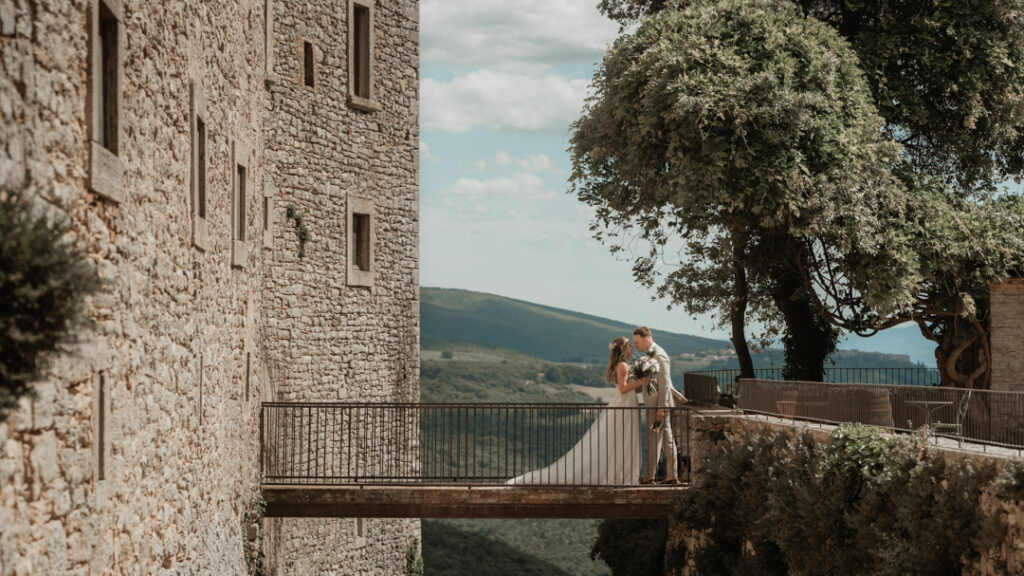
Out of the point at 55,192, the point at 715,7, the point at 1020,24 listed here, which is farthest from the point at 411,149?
the point at 55,192

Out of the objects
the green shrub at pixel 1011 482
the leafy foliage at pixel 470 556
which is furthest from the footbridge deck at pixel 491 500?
the leafy foliage at pixel 470 556

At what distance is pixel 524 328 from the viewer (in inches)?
5167

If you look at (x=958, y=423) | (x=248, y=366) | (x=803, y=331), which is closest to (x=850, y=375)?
(x=803, y=331)

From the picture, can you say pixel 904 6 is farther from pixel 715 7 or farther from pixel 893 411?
pixel 893 411

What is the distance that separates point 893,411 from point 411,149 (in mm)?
11320

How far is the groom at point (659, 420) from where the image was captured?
1410cm

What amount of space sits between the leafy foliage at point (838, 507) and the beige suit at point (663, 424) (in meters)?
0.56

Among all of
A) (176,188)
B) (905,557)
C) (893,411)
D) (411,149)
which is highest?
(411,149)

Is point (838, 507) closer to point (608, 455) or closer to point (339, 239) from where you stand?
point (608, 455)

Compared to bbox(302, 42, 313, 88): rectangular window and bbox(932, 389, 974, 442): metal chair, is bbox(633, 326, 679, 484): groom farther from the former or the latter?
bbox(302, 42, 313, 88): rectangular window

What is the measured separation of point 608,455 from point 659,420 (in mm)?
750

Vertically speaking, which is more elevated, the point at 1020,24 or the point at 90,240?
the point at 1020,24

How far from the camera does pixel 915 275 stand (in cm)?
1745

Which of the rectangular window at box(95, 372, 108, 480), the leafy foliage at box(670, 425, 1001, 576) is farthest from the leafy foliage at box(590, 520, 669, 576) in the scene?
the rectangular window at box(95, 372, 108, 480)
